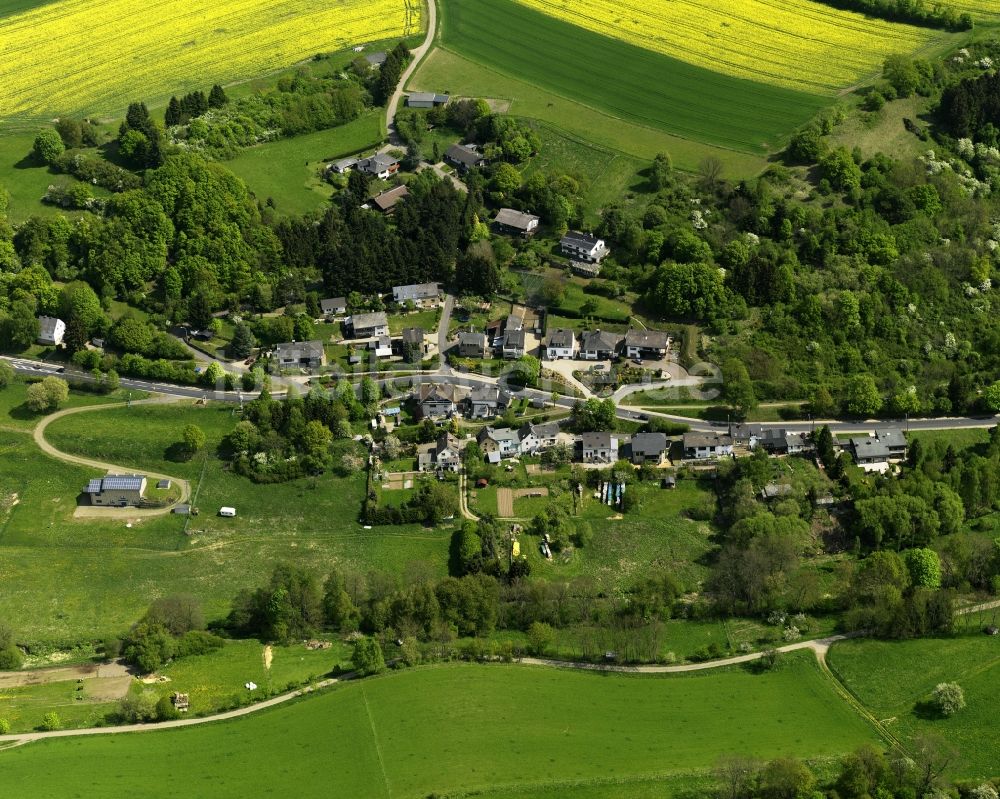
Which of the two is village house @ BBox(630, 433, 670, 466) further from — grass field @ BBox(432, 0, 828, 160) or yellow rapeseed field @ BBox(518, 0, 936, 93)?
yellow rapeseed field @ BBox(518, 0, 936, 93)

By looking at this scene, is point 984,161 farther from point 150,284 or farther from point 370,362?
point 150,284

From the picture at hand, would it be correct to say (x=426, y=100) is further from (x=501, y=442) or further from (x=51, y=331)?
(x=501, y=442)

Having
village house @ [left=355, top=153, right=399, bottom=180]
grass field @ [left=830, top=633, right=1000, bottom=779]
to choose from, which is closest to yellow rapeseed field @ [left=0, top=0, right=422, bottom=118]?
village house @ [left=355, top=153, right=399, bottom=180]

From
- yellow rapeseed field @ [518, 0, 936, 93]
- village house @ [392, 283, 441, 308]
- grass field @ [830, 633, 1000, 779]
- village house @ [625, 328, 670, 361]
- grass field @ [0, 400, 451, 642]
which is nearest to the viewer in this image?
grass field @ [830, 633, 1000, 779]

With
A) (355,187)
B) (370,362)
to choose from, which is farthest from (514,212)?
(370,362)

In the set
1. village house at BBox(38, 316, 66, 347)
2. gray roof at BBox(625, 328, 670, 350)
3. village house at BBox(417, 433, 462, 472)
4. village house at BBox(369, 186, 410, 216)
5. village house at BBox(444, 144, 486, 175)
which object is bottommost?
village house at BBox(417, 433, 462, 472)

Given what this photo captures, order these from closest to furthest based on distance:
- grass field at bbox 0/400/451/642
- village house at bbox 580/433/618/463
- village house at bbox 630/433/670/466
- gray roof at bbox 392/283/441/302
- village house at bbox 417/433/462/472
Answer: grass field at bbox 0/400/451/642 < village house at bbox 417/433/462/472 < village house at bbox 580/433/618/463 < village house at bbox 630/433/670/466 < gray roof at bbox 392/283/441/302

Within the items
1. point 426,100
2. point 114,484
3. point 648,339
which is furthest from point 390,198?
point 114,484
